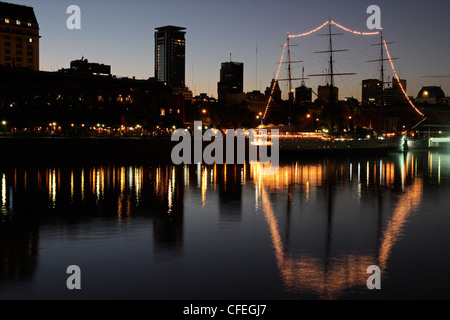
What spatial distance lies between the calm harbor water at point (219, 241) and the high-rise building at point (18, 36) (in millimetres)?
131642

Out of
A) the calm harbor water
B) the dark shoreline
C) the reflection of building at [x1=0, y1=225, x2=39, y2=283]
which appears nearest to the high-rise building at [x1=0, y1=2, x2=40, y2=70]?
the dark shoreline

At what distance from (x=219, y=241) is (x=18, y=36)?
499ft

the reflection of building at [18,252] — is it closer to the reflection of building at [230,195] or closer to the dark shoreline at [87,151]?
the reflection of building at [230,195]

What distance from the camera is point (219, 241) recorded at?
1669cm

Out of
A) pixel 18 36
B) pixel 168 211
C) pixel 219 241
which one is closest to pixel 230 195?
pixel 168 211

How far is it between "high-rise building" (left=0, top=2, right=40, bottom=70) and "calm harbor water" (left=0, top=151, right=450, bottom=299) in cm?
13164

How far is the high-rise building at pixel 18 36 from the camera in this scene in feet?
495

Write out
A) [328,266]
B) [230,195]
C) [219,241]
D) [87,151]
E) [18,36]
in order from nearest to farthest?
[328,266] < [219,241] < [230,195] < [87,151] < [18,36]

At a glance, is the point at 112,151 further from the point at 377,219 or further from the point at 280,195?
the point at 377,219

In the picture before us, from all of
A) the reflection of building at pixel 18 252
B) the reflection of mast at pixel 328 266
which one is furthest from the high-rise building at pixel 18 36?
the reflection of mast at pixel 328 266

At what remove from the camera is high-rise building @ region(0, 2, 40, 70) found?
150875 mm

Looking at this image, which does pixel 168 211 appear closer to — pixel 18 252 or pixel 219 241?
pixel 219 241
